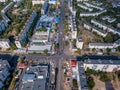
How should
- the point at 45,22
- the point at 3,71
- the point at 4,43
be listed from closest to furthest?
1. the point at 3,71
2. the point at 4,43
3. the point at 45,22

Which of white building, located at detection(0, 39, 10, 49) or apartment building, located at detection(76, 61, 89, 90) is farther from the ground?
white building, located at detection(0, 39, 10, 49)

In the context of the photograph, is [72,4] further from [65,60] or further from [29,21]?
[65,60]

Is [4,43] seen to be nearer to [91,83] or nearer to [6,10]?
[6,10]

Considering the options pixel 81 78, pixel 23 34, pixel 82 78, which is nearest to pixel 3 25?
pixel 23 34

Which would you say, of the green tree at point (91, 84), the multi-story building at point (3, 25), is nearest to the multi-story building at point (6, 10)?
the multi-story building at point (3, 25)

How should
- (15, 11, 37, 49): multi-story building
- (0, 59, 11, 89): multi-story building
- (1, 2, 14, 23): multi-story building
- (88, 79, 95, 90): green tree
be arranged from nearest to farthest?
(88, 79, 95, 90): green tree → (0, 59, 11, 89): multi-story building → (15, 11, 37, 49): multi-story building → (1, 2, 14, 23): multi-story building

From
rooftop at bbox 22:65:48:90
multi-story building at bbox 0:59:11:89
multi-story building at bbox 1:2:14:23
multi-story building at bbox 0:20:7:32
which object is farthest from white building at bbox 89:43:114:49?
multi-story building at bbox 1:2:14:23

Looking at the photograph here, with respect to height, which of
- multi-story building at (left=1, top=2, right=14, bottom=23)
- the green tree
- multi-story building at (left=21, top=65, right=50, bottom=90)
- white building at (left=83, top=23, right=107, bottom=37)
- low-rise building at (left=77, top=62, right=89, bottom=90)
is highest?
multi-story building at (left=1, top=2, right=14, bottom=23)

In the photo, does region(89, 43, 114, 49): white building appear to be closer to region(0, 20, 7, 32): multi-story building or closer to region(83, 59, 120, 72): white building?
region(83, 59, 120, 72): white building

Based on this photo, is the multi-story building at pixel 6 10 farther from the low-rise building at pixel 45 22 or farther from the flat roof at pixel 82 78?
the flat roof at pixel 82 78
